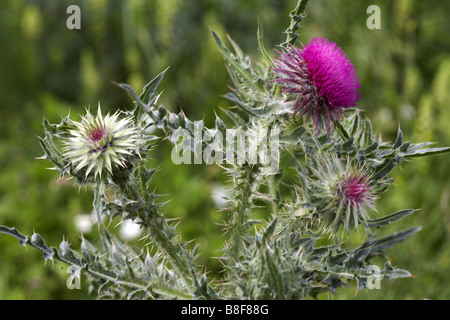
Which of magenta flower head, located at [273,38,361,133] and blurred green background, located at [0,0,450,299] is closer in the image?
magenta flower head, located at [273,38,361,133]

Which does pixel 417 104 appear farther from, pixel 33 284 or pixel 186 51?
pixel 33 284

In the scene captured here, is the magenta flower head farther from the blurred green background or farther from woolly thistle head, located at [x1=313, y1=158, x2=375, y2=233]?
the blurred green background

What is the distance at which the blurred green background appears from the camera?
159 inches

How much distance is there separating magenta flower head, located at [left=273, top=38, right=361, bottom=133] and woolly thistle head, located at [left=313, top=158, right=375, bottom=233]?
16 cm

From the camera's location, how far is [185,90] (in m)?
5.80

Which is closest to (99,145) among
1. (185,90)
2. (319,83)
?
(319,83)

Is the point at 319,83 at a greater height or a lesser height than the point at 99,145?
greater

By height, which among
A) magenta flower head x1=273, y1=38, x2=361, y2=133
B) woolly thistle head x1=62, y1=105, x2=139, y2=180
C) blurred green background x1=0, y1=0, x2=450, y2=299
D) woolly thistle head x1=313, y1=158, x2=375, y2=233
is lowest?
woolly thistle head x1=313, y1=158, x2=375, y2=233

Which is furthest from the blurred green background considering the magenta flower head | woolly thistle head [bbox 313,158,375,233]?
the magenta flower head

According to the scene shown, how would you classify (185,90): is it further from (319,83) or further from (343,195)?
(343,195)

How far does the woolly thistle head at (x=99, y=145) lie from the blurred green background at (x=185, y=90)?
2.22 meters

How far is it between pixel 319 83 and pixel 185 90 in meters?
4.29

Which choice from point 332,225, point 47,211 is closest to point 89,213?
point 47,211

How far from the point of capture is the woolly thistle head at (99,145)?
60.7 inches
